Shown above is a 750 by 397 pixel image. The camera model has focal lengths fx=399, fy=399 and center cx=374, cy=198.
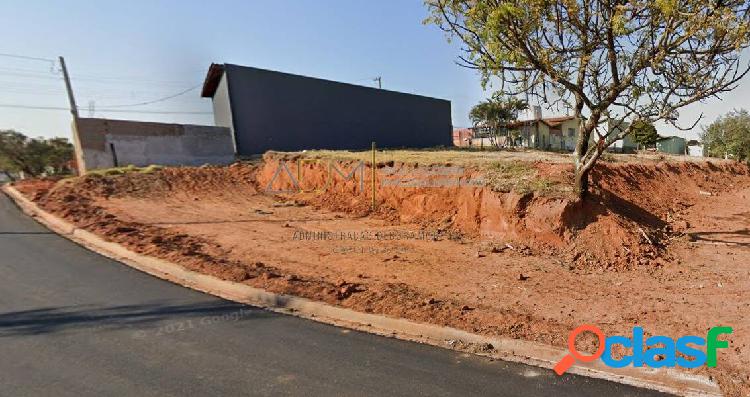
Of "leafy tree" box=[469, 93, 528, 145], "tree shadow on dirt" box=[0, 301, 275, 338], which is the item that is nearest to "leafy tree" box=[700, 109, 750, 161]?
"leafy tree" box=[469, 93, 528, 145]

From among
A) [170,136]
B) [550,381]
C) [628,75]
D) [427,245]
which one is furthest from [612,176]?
[170,136]

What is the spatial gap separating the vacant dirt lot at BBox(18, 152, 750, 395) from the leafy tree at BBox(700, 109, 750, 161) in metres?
15.2

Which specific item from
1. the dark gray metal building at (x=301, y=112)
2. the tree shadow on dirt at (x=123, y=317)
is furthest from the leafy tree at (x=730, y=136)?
the tree shadow on dirt at (x=123, y=317)

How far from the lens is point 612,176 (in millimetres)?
10664

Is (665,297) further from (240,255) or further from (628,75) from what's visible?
(240,255)

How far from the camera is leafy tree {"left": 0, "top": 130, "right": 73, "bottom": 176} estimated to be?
2530cm

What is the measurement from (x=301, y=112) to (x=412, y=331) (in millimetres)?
20562

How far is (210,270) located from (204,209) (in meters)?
5.73

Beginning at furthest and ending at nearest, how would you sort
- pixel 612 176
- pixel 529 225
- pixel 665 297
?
pixel 612 176, pixel 529 225, pixel 665 297

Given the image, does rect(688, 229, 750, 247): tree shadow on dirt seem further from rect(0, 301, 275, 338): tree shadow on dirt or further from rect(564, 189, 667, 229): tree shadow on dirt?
rect(0, 301, 275, 338): tree shadow on dirt

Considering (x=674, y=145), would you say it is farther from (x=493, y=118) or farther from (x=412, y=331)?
(x=412, y=331)
